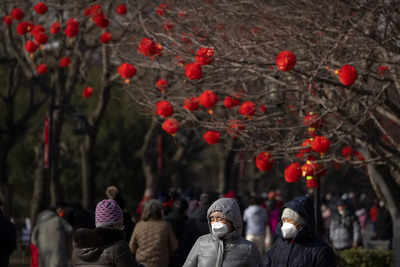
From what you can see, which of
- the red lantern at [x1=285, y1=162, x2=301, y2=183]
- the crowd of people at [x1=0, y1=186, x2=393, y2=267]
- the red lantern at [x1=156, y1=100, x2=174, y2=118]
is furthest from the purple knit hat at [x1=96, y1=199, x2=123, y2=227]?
the red lantern at [x1=156, y1=100, x2=174, y2=118]

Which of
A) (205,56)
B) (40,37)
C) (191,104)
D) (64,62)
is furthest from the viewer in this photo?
(64,62)

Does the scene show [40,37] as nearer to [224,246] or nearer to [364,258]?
[364,258]

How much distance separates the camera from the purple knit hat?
620 centimetres

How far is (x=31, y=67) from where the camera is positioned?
69.7ft

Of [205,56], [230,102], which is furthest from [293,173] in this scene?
[205,56]

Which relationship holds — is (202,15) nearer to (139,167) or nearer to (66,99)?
(66,99)

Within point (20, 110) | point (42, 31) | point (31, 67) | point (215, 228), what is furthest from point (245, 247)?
point (20, 110)

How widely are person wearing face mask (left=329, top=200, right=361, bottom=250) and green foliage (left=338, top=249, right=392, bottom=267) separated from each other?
0.87 meters

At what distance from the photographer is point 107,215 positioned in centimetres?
620

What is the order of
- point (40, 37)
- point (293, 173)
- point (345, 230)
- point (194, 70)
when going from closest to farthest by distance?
point (194, 70) → point (293, 173) → point (345, 230) → point (40, 37)

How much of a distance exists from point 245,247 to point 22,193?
35.0 m

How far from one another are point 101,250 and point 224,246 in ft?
4.05

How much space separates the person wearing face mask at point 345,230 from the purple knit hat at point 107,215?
35.9ft

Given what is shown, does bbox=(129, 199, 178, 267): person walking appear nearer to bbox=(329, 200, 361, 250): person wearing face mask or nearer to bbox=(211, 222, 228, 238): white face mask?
bbox=(211, 222, 228, 238): white face mask
